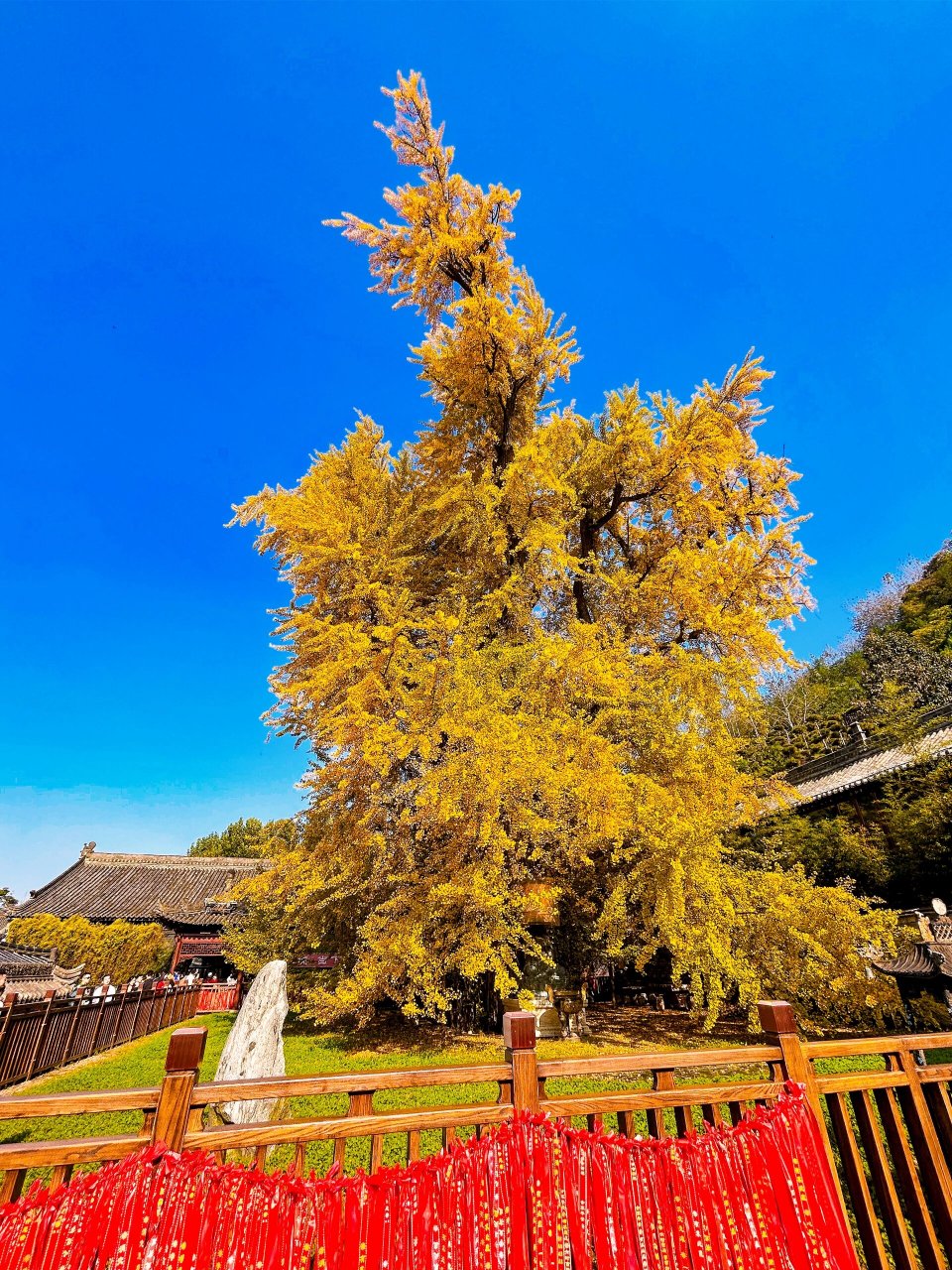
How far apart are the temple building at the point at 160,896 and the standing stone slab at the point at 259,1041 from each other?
52.9 ft

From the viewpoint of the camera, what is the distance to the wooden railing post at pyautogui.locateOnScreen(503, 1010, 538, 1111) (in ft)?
7.01

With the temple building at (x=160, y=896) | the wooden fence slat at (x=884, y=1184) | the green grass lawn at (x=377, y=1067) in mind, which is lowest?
the green grass lawn at (x=377, y=1067)

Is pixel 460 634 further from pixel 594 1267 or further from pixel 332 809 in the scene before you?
pixel 594 1267

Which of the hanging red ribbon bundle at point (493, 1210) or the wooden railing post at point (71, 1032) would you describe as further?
the wooden railing post at point (71, 1032)

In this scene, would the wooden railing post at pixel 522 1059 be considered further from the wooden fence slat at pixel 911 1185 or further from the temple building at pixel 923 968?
the temple building at pixel 923 968

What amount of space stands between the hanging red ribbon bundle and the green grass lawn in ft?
10.2

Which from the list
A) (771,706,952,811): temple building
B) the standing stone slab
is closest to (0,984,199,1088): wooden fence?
the standing stone slab

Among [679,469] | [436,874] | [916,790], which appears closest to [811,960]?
[436,874]

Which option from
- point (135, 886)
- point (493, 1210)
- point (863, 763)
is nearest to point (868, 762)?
point (863, 763)

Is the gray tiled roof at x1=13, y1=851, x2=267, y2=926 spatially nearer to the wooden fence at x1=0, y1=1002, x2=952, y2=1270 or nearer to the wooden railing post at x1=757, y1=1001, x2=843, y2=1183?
the wooden fence at x1=0, y1=1002, x2=952, y2=1270

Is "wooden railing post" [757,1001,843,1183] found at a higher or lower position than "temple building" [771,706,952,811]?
lower

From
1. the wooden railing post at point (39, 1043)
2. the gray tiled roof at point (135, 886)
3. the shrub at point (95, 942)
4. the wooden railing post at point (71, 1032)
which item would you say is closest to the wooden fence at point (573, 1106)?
the wooden railing post at point (39, 1043)

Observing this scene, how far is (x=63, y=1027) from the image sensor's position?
10.5 m

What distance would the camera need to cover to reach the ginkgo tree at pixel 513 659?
24.7 feet
